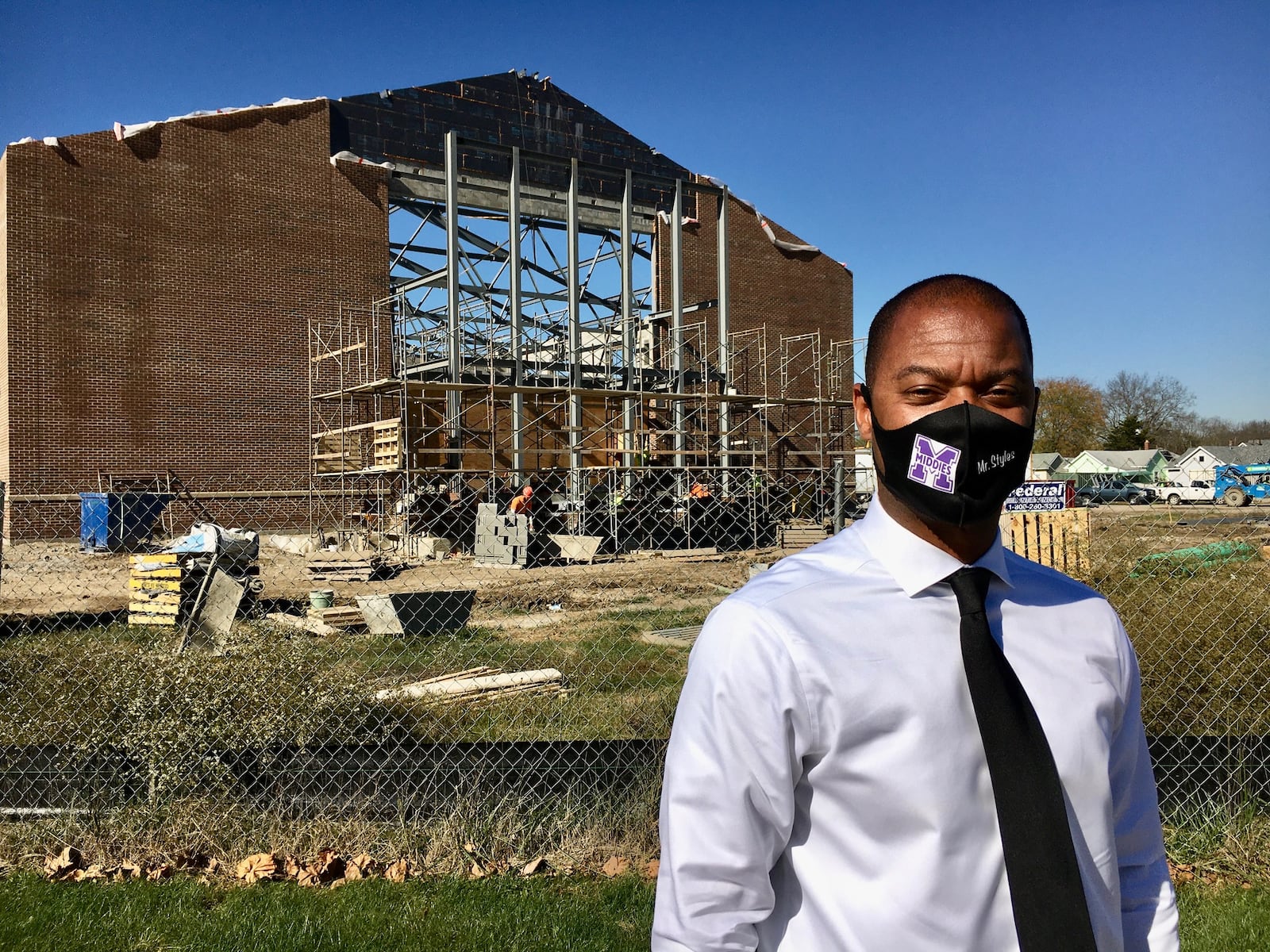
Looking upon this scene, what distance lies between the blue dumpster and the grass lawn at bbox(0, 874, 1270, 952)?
20054mm

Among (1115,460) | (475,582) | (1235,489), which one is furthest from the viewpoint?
(1115,460)

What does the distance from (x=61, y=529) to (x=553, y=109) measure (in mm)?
19046

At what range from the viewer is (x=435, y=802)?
15.0 feet

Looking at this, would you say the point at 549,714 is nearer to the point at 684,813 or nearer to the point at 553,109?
the point at 684,813

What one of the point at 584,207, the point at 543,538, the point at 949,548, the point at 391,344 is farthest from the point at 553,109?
the point at 949,548

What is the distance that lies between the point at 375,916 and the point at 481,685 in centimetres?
392

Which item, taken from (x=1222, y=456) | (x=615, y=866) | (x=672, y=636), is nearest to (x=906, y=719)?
(x=615, y=866)

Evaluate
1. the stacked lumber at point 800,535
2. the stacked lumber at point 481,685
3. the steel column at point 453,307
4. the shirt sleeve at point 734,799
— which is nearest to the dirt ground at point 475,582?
the stacked lumber at point 800,535

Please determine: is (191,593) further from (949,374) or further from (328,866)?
(949,374)

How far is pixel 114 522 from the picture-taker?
22844 mm

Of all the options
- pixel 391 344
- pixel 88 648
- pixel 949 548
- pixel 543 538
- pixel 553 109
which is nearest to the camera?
pixel 949 548

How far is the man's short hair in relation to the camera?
1698 millimetres

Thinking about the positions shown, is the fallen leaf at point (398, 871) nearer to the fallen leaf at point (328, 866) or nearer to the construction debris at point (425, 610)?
the fallen leaf at point (328, 866)

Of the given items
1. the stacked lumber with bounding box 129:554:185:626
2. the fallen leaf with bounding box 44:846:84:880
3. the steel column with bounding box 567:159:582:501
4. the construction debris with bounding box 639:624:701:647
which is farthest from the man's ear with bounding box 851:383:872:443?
the steel column with bounding box 567:159:582:501
